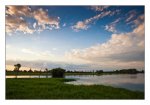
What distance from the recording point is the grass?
850 centimetres

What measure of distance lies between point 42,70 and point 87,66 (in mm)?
1166

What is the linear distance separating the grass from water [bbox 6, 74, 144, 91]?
0.14 m

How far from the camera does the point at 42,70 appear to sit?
9070 mm

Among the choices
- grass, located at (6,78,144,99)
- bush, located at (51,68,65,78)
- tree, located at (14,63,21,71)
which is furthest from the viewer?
bush, located at (51,68,65,78)

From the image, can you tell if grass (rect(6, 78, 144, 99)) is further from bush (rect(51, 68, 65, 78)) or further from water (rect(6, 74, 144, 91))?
bush (rect(51, 68, 65, 78))

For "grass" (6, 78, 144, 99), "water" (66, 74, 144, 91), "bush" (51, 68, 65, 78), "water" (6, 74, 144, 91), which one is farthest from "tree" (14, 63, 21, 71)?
"water" (66, 74, 144, 91)

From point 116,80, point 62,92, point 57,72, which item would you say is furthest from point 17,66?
point 116,80

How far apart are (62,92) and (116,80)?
143cm

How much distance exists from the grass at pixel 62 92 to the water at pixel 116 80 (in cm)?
14

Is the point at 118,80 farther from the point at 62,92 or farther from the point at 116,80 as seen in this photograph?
the point at 62,92

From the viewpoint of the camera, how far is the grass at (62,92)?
8500 millimetres
